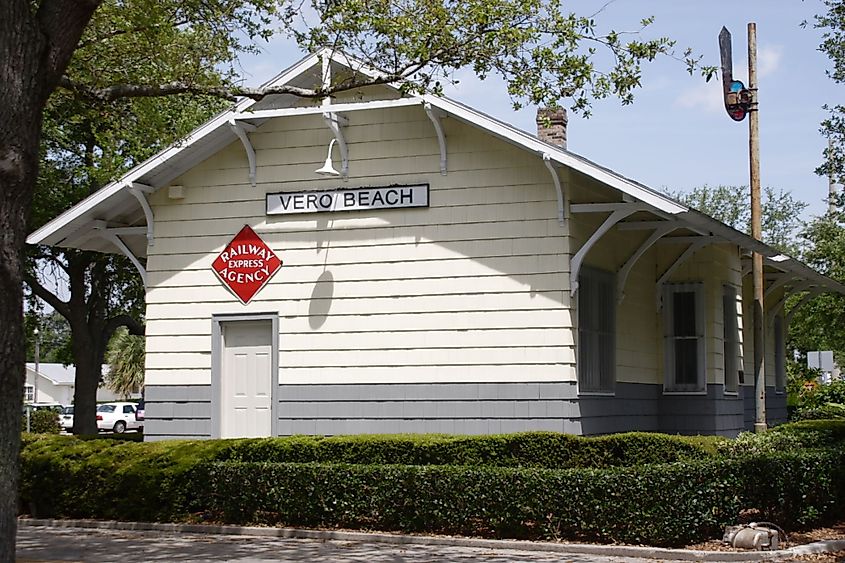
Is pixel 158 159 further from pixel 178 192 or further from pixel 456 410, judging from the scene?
pixel 456 410

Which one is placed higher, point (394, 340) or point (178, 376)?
point (394, 340)

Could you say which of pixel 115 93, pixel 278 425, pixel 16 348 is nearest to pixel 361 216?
pixel 278 425

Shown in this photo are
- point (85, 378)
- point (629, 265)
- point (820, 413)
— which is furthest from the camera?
point (85, 378)

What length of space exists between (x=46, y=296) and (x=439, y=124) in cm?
1559

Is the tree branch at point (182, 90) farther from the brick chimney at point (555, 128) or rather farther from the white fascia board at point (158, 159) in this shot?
the brick chimney at point (555, 128)

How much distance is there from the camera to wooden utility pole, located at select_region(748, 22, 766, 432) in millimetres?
20641

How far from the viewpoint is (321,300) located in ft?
57.4

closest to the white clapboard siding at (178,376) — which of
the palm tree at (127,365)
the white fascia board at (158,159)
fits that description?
the white fascia board at (158,159)

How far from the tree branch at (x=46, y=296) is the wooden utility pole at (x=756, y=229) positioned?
16797mm

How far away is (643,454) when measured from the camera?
14.9 m

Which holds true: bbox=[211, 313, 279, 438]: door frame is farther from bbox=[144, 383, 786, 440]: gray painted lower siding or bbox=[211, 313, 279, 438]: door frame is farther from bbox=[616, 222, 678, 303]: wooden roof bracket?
bbox=[616, 222, 678, 303]: wooden roof bracket

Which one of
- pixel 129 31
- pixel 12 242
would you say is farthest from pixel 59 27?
pixel 129 31

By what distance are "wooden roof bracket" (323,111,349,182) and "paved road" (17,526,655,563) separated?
5911 millimetres

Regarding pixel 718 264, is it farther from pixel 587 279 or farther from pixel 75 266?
pixel 75 266
